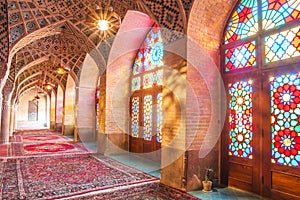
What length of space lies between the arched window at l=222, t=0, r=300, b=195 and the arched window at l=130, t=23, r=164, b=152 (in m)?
2.41

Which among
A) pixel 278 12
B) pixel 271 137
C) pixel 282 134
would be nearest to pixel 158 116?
pixel 271 137

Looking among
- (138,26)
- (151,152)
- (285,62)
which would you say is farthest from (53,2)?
(285,62)

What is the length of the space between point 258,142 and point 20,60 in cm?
998

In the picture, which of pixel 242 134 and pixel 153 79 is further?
pixel 153 79

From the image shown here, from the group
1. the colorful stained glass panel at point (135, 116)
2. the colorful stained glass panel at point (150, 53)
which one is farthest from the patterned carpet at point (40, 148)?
the colorful stained glass panel at point (150, 53)

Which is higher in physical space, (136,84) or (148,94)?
(136,84)

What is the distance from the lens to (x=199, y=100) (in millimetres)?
4199

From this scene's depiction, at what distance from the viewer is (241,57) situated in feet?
13.5

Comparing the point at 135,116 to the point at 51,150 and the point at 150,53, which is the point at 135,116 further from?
the point at 51,150

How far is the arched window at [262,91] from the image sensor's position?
3.34 m

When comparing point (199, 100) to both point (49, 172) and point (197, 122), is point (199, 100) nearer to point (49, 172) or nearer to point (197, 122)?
point (197, 122)

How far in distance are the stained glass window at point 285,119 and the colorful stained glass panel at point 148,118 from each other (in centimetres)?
365

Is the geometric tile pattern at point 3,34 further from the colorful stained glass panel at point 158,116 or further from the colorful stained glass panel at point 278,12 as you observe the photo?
the colorful stained glass panel at point 278,12

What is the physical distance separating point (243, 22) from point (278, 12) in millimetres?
617
